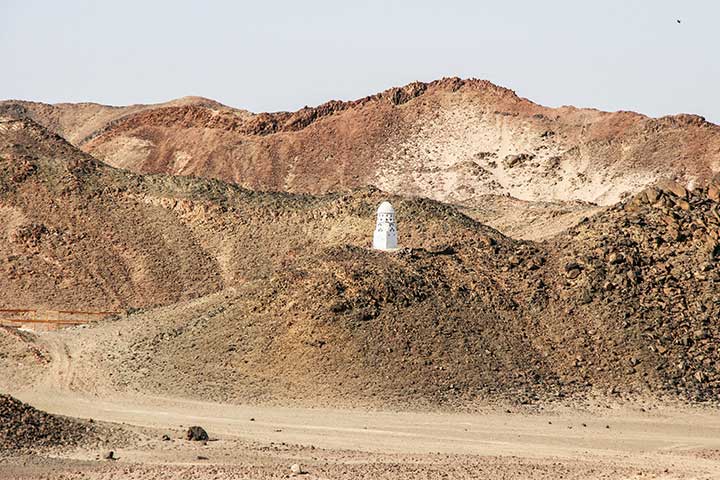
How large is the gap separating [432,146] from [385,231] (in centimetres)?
6114

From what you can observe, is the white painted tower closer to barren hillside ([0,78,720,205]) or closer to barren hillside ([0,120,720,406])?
barren hillside ([0,120,720,406])

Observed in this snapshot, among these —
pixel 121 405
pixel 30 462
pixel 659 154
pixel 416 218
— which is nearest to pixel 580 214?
pixel 416 218

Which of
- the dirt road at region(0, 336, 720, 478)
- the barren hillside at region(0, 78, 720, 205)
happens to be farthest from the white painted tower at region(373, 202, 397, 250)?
the barren hillside at region(0, 78, 720, 205)

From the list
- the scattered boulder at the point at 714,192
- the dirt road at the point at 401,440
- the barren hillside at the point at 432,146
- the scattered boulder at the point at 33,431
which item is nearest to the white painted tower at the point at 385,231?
the dirt road at the point at 401,440

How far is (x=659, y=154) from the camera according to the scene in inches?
3949

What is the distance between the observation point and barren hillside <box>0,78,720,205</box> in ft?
331

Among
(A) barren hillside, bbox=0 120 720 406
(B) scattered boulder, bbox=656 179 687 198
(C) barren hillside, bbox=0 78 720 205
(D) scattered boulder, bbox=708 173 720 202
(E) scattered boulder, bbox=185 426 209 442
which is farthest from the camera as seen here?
(C) barren hillside, bbox=0 78 720 205

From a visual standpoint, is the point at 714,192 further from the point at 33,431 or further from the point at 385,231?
the point at 33,431

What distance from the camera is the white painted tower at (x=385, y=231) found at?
48.8m

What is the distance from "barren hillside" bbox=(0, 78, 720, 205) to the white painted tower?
49.0 m

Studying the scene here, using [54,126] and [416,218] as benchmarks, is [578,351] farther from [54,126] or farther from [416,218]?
[54,126]

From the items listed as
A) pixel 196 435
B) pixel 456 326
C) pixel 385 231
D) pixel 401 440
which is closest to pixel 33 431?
pixel 196 435

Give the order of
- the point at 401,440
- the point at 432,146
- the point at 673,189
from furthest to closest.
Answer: the point at 432,146 < the point at 673,189 < the point at 401,440

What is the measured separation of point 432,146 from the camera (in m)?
110
